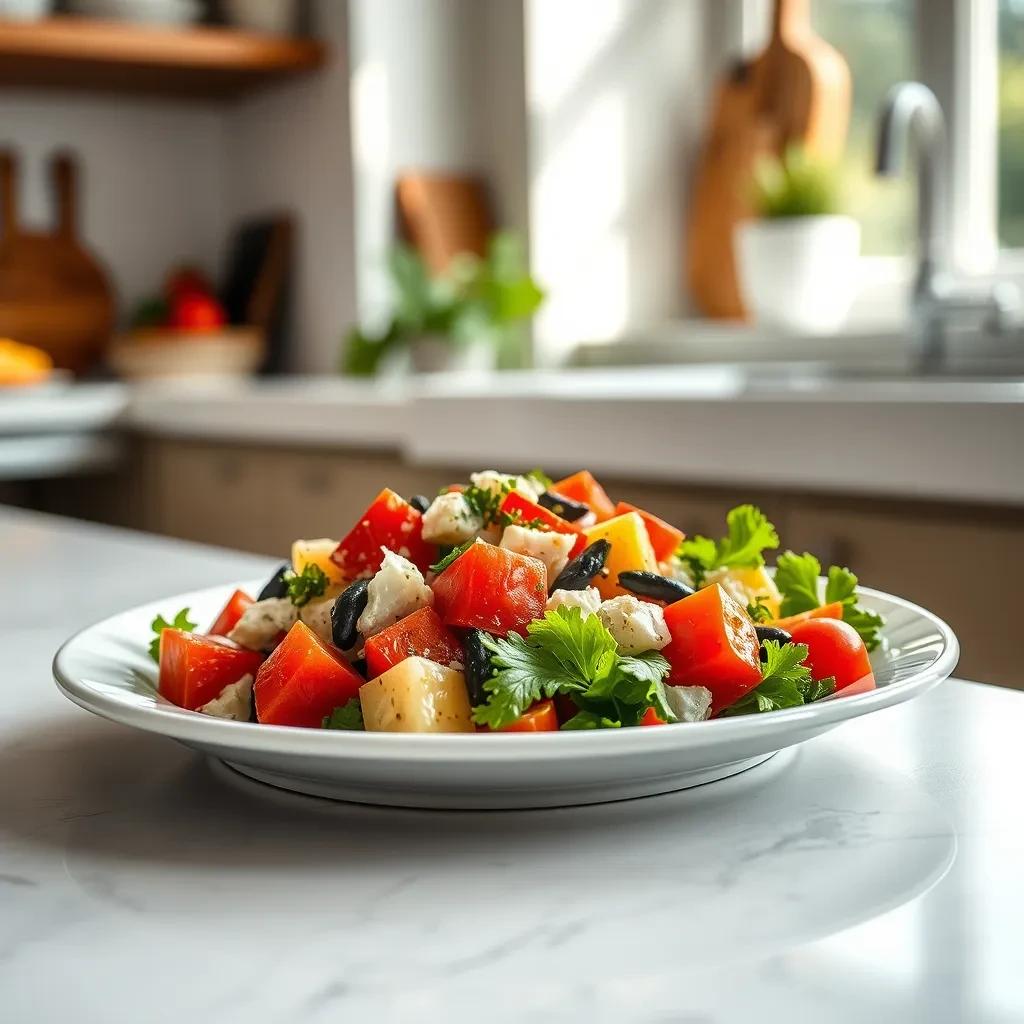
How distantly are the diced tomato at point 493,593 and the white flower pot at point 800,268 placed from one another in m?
2.39

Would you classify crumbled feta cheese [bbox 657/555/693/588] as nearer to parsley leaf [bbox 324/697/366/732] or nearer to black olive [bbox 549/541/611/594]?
black olive [bbox 549/541/611/594]

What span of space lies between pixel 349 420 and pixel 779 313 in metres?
0.90

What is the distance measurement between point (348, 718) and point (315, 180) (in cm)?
314

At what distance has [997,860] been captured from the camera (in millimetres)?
480

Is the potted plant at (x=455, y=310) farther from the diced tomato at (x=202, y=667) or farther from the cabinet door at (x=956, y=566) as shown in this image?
the diced tomato at (x=202, y=667)

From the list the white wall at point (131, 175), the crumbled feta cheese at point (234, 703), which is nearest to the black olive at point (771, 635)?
the crumbled feta cheese at point (234, 703)

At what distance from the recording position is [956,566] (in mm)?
1598

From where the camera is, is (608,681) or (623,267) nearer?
(608,681)

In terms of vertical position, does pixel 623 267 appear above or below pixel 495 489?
above

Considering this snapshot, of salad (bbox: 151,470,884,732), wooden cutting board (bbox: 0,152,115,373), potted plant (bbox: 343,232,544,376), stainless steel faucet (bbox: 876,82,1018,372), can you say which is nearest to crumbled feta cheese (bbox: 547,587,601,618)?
salad (bbox: 151,470,884,732)

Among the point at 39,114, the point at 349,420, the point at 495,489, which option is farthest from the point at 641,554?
the point at 39,114

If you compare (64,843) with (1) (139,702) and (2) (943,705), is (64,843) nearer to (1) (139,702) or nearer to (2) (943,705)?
(1) (139,702)

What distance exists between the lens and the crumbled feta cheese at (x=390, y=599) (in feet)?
1.91

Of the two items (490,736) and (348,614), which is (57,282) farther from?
(490,736)
